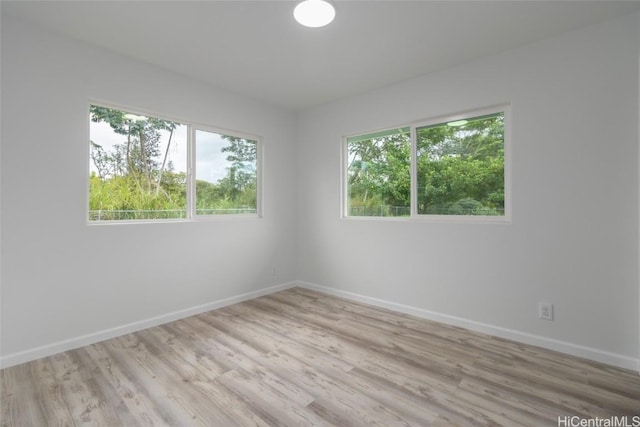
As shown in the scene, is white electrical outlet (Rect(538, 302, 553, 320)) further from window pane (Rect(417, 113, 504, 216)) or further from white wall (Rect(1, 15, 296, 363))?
white wall (Rect(1, 15, 296, 363))

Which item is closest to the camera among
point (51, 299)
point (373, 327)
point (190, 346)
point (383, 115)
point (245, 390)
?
point (245, 390)

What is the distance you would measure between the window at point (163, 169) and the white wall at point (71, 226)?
145mm

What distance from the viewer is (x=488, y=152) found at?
9.72 ft

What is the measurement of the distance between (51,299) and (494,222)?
388cm

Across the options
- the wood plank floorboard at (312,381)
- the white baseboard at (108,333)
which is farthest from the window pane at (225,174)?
the wood plank floorboard at (312,381)

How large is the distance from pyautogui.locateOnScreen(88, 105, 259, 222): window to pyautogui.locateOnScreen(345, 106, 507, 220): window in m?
1.46

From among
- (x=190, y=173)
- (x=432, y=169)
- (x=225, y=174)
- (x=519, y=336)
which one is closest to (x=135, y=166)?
(x=190, y=173)

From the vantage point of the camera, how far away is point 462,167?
3.12 meters

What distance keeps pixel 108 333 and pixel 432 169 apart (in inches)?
140

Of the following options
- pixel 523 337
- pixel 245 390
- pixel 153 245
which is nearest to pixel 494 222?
pixel 523 337

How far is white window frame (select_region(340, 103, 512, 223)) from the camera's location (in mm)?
2832

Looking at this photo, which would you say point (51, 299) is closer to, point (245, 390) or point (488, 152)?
point (245, 390)

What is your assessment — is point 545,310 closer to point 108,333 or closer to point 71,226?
point 108,333

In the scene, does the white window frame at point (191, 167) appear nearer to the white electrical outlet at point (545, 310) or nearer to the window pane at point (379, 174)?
the window pane at point (379, 174)
